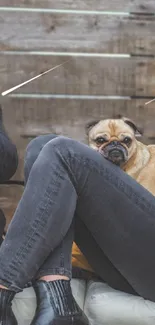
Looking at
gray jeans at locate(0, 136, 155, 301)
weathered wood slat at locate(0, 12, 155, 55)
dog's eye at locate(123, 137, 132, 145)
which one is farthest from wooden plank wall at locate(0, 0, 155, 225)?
gray jeans at locate(0, 136, 155, 301)

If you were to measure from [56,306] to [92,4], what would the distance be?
1.30 meters

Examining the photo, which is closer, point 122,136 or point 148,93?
point 122,136

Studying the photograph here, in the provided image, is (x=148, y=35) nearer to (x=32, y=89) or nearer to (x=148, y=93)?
(x=148, y=93)

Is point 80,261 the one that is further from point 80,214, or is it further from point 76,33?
point 76,33

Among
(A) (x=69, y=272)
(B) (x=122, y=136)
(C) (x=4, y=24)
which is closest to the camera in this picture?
(A) (x=69, y=272)

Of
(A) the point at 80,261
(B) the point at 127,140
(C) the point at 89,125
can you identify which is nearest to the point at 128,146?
(B) the point at 127,140

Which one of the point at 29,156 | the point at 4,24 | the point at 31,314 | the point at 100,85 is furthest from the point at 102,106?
the point at 31,314

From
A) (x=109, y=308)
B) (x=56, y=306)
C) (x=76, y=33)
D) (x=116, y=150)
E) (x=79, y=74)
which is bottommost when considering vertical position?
(x=109, y=308)

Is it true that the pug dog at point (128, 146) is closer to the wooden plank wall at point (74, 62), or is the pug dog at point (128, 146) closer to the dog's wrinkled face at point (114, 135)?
the dog's wrinkled face at point (114, 135)

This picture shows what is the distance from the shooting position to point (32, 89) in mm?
2035

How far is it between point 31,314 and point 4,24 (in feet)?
3.94

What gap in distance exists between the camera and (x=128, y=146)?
69.4 inches

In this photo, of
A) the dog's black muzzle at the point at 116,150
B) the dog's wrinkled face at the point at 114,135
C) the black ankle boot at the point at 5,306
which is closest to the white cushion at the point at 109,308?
the black ankle boot at the point at 5,306

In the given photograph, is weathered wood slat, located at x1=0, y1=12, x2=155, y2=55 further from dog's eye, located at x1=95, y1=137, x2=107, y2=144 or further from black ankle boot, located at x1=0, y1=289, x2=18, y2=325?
black ankle boot, located at x1=0, y1=289, x2=18, y2=325
